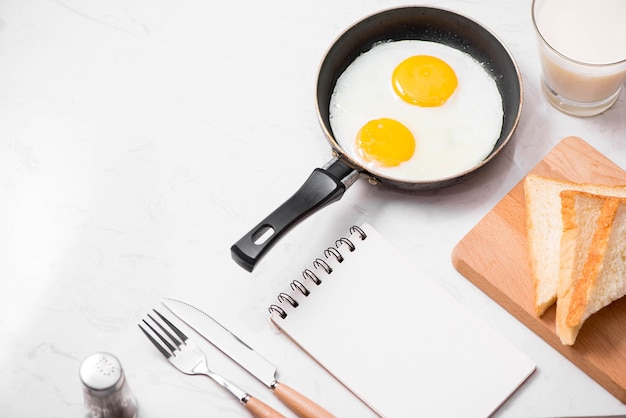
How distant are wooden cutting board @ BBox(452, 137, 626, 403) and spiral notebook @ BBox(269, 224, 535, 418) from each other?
0.21ft

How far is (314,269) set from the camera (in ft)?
5.65

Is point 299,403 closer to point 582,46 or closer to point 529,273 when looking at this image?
point 529,273

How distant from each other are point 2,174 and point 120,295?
0.38 meters

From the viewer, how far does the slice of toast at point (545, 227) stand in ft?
5.28

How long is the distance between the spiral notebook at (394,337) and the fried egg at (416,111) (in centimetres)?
18

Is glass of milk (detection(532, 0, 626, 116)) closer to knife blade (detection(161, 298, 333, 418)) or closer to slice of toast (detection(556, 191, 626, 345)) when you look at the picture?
slice of toast (detection(556, 191, 626, 345))

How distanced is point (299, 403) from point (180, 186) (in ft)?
1.71

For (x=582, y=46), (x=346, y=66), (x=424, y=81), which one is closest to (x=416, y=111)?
(x=424, y=81)

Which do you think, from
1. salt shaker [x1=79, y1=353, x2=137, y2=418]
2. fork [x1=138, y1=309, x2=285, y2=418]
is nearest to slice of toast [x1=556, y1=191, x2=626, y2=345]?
fork [x1=138, y1=309, x2=285, y2=418]

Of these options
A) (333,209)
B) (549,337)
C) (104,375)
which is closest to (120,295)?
(104,375)

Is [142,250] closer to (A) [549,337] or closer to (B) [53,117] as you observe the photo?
(B) [53,117]

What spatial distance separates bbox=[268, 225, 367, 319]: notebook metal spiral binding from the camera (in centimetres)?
166

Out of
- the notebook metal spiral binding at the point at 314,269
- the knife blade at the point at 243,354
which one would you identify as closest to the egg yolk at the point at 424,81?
the notebook metal spiral binding at the point at 314,269

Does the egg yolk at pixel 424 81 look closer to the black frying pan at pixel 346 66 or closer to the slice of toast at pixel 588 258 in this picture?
the black frying pan at pixel 346 66
